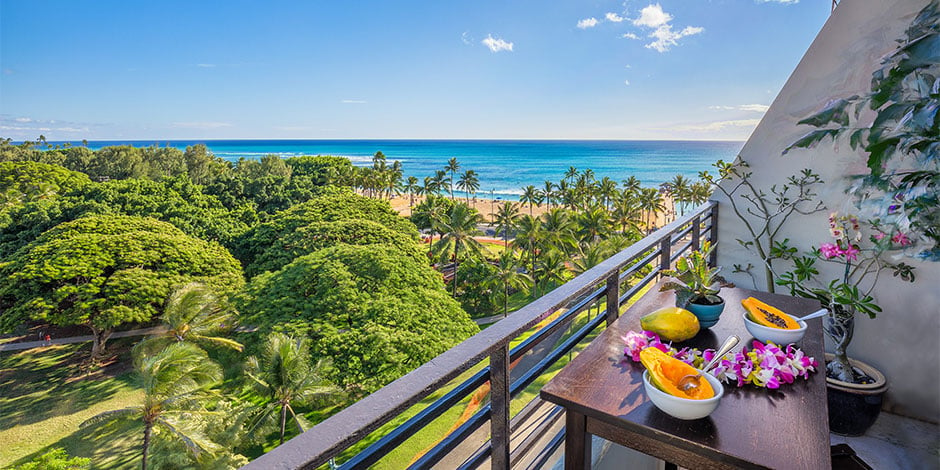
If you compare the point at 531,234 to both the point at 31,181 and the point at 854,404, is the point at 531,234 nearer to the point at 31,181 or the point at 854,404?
the point at 854,404

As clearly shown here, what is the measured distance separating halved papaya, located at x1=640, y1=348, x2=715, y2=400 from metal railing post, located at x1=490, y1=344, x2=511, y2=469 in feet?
0.98

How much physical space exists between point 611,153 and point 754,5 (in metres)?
75.9

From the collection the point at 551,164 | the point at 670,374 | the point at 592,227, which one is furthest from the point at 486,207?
the point at 670,374

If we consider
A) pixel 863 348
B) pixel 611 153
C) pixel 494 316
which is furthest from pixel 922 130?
pixel 611 153

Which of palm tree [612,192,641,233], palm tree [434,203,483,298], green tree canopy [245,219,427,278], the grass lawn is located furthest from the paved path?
palm tree [612,192,641,233]

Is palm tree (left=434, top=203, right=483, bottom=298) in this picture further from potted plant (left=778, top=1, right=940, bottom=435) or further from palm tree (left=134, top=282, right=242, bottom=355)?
potted plant (left=778, top=1, right=940, bottom=435)

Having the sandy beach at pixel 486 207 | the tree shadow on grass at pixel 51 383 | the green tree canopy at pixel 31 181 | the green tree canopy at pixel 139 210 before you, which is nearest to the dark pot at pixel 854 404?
the tree shadow on grass at pixel 51 383

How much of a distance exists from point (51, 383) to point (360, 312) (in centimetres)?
1034

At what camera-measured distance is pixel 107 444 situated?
33.3 feet

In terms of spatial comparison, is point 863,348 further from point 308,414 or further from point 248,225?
point 248,225

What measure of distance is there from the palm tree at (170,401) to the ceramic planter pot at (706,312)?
957 cm

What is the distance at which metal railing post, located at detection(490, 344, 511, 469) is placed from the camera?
31.3 inches

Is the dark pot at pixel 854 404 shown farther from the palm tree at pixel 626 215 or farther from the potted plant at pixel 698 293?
the palm tree at pixel 626 215

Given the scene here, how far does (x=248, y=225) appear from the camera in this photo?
66.5 feet
